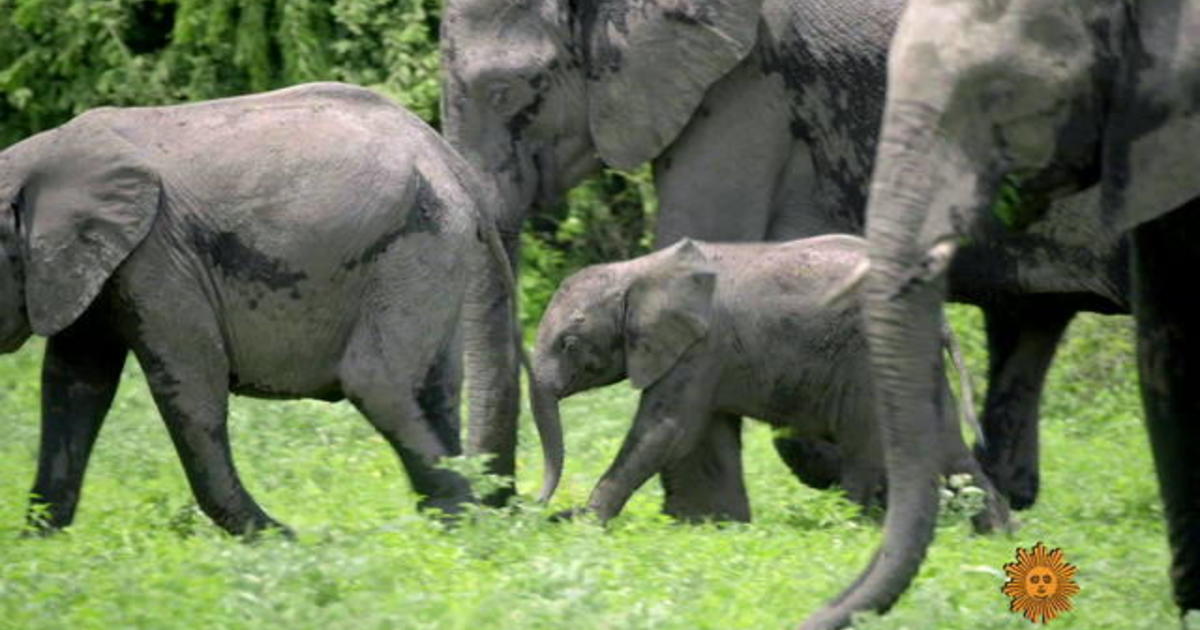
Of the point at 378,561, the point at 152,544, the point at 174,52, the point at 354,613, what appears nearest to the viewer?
the point at 354,613

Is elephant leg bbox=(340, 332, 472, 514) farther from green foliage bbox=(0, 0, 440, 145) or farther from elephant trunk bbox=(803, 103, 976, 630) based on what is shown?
green foliage bbox=(0, 0, 440, 145)

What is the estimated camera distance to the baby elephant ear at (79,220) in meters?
8.42

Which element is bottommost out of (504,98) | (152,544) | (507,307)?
(152,544)

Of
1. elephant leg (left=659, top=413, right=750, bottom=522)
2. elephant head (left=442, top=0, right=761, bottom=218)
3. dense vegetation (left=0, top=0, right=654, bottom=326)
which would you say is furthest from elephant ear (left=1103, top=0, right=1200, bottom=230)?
dense vegetation (left=0, top=0, right=654, bottom=326)

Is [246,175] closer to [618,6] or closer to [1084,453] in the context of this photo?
[618,6]

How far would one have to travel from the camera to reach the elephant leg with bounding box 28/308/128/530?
8852mm

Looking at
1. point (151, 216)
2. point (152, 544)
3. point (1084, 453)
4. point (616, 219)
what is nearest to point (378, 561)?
point (152, 544)

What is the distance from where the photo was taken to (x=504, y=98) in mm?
9922

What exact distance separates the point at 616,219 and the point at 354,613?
8.99 metres

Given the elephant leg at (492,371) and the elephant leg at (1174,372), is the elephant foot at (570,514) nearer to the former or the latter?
the elephant leg at (492,371)

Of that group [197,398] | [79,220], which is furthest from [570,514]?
[79,220]

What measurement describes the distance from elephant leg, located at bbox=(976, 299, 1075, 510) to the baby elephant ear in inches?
134

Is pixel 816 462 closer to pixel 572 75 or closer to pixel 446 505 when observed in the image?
pixel 572 75

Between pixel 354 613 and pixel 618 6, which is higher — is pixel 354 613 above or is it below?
below
